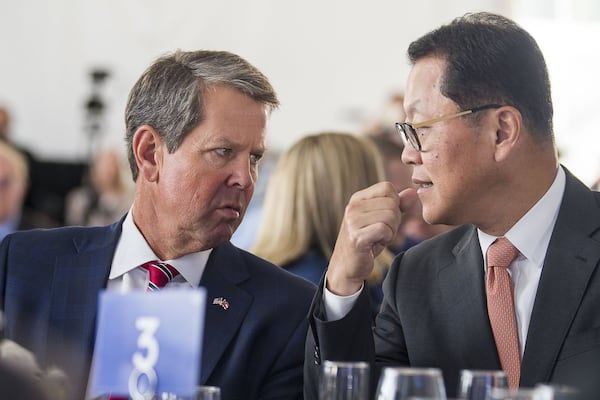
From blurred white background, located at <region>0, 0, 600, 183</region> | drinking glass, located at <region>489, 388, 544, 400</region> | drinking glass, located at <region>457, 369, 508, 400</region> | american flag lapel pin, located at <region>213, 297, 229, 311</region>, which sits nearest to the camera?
drinking glass, located at <region>489, 388, 544, 400</region>

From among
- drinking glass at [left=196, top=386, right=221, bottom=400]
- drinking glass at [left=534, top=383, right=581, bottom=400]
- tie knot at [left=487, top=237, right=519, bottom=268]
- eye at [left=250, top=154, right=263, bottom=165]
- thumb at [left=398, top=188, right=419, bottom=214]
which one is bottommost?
drinking glass at [left=196, top=386, right=221, bottom=400]

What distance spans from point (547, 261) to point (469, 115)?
36cm

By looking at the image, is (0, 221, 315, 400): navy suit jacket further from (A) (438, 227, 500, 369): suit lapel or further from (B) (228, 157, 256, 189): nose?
(A) (438, 227, 500, 369): suit lapel

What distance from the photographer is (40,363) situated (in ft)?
7.25

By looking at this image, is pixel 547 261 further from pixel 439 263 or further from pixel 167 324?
pixel 167 324

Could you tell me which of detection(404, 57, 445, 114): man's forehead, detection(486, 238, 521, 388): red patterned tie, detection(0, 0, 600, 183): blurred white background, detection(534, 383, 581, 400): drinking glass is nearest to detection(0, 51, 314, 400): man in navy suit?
detection(404, 57, 445, 114): man's forehead

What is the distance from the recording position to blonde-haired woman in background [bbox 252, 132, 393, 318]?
3412 millimetres

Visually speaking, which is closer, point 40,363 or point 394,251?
point 40,363

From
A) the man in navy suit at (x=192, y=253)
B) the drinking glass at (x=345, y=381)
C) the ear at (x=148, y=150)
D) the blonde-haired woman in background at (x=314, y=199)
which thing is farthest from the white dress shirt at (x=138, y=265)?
the blonde-haired woman in background at (x=314, y=199)

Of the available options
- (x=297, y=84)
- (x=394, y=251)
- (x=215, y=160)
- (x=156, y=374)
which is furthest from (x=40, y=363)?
(x=297, y=84)

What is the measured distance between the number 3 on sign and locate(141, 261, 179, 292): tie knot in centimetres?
70

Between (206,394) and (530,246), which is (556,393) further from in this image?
(530,246)

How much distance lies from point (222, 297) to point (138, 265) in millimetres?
205

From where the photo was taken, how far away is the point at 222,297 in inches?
89.3
